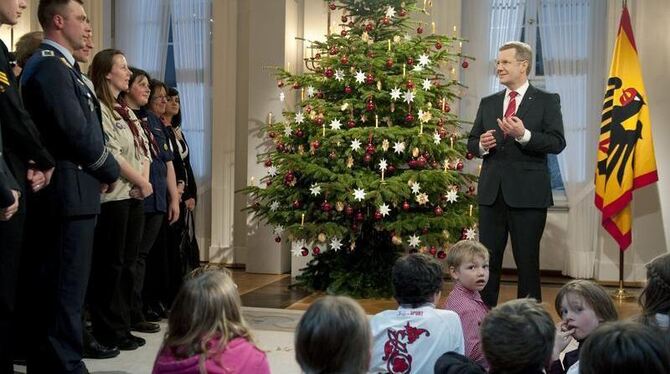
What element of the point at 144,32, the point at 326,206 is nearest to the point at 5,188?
the point at 326,206

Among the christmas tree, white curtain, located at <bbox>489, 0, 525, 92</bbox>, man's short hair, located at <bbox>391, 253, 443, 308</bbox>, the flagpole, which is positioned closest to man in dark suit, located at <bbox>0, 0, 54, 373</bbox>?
man's short hair, located at <bbox>391, 253, 443, 308</bbox>

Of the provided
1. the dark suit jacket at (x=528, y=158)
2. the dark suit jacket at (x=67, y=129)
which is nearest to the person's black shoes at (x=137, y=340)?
the dark suit jacket at (x=67, y=129)

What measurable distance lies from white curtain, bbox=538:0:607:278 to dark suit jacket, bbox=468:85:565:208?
282cm

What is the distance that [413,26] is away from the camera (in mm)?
6602

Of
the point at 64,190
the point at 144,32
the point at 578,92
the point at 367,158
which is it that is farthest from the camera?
the point at 144,32

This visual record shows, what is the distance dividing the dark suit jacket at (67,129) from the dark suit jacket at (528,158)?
192 cm

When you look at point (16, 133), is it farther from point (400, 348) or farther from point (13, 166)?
point (400, 348)

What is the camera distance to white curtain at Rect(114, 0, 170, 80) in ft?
25.7

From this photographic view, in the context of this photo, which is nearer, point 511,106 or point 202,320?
point 202,320

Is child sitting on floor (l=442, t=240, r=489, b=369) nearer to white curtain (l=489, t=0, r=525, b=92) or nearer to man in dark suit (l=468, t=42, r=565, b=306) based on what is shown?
man in dark suit (l=468, t=42, r=565, b=306)

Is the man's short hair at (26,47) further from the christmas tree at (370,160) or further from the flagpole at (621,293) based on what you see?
the flagpole at (621,293)

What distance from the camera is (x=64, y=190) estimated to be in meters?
3.00

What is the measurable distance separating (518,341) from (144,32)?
6734 mm

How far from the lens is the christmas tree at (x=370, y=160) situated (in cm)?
550
